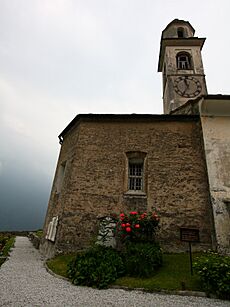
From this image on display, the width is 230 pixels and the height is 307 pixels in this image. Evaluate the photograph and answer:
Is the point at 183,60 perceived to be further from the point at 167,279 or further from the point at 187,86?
the point at 167,279

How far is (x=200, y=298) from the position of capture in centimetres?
510

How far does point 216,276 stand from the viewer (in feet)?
17.2

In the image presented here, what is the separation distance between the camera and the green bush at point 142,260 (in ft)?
21.0

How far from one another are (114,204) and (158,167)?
2925 mm

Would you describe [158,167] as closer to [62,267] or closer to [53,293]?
[62,267]

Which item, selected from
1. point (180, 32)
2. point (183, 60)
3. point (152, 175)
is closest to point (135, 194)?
point (152, 175)

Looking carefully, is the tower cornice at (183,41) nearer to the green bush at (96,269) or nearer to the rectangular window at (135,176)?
the rectangular window at (135,176)

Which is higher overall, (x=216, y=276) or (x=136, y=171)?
(x=136, y=171)

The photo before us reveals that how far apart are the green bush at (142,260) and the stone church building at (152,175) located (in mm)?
2012

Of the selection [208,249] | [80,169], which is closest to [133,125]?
[80,169]

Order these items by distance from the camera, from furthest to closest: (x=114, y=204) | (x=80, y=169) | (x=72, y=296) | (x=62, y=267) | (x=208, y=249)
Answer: (x=80, y=169) < (x=114, y=204) < (x=208, y=249) < (x=62, y=267) < (x=72, y=296)

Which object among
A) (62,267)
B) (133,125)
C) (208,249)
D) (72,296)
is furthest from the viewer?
(133,125)

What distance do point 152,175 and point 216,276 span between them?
17.6 ft

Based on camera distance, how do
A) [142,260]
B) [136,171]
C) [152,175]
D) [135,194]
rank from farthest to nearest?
1. [136,171]
2. [152,175]
3. [135,194]
4. [142,260]
